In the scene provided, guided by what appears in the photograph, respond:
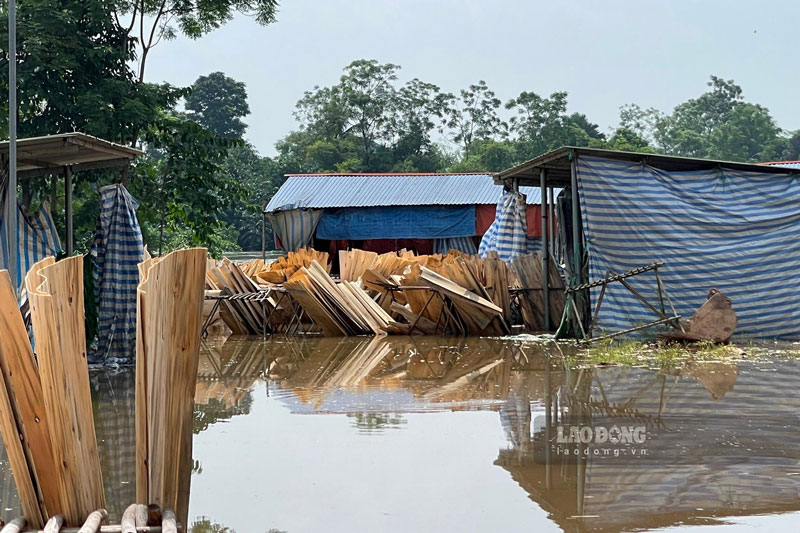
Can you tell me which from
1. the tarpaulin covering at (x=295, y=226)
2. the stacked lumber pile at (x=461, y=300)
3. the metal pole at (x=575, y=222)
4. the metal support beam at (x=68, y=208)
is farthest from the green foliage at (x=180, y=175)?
the metal pole at (x=575, y=222)

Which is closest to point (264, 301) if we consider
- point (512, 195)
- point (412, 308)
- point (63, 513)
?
point (412, 308)

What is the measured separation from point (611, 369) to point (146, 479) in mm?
8070

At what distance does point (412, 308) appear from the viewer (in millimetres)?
15570

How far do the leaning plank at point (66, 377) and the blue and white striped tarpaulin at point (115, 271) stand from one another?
8338mm

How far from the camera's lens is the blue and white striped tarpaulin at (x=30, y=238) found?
1020 cm

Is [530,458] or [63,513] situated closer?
[63,513]

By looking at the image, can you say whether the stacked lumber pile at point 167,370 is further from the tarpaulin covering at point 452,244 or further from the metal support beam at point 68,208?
the tarpaulin covering at point 452,244

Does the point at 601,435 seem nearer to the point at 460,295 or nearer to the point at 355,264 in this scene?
the point at 460,295

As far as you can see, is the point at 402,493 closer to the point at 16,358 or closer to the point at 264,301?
the point at 16,358

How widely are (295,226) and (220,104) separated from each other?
31.8 m

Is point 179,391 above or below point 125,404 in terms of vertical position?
above

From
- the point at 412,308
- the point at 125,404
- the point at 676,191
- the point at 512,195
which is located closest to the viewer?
the point at 125,404

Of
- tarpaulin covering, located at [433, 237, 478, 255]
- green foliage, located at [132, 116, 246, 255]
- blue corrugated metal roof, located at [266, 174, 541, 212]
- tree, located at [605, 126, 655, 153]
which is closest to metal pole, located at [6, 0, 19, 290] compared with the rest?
green foliage, located at [132, 116, 246, 255]

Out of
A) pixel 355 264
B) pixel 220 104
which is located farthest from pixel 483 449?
pixel 220 104
